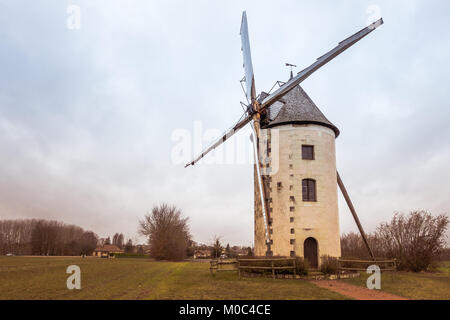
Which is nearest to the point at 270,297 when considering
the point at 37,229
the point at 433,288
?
the point at 433,288

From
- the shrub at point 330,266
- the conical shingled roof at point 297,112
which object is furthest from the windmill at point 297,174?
the shrub at point 330,266

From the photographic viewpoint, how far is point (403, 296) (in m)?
11.6

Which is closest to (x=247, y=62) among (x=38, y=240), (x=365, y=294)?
(x=365, y=294)

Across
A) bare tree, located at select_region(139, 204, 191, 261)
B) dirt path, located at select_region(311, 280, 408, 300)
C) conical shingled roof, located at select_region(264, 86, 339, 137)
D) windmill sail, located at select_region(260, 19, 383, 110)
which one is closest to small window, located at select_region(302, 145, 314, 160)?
conical shingled roof, located at select_region(264, 86, 339, 137)

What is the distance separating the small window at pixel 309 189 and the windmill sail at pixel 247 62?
652cm

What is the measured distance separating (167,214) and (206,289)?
41.2m

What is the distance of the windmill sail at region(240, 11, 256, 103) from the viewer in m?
22.4

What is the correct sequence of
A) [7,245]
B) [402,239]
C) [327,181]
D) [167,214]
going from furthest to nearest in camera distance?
[7,245] → [167,214] → [402,239] → [327,181]

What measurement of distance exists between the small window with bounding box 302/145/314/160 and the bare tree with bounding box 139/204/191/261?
1355 inches

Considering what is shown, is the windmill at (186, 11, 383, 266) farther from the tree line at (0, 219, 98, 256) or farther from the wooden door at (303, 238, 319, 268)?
the tree line at (0, 219, 98, 256)

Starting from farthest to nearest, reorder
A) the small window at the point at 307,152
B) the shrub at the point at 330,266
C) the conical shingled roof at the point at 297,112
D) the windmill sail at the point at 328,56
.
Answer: the conical shingled roof at the point at 297,112
the small window at the point at 307,152
the windmill sail at the point at 328,56
the shrub at the point at 330,266

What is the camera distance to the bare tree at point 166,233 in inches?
1978

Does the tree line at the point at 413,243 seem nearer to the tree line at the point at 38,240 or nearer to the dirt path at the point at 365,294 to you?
the dirt path at the point at 365,294

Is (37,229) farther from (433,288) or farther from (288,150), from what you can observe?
(433,288)
